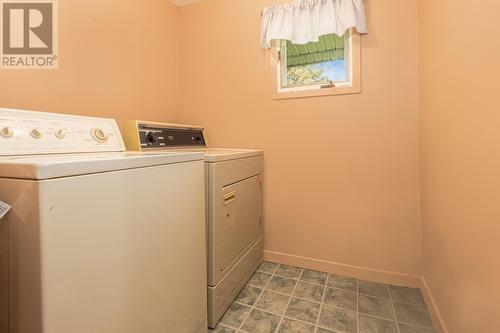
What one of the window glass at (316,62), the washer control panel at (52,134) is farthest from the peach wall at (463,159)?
the washer control panel at (52,134)

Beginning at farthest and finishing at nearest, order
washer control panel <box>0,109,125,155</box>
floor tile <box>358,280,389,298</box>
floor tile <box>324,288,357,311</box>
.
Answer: floor tile <box>358,280,389,298</box>, floor tile <box>324,288,357,311</box>, washer control panel <box>0,109,125,155</box>

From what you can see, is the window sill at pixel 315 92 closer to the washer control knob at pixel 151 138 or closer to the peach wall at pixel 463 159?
the peach wall at pixel 463 159

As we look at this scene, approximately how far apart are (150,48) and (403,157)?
2.10m

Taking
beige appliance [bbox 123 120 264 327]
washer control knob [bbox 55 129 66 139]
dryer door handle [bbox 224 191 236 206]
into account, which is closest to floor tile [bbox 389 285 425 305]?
beige appliance [bbox 123 120 264 327]

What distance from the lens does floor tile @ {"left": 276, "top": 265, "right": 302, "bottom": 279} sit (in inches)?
70.0

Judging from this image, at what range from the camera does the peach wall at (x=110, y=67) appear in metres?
1.29

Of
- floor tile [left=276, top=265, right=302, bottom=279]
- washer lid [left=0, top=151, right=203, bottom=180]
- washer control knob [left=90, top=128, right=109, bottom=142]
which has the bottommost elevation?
floor tile [left=276, top=265, right=302, bottom=279]

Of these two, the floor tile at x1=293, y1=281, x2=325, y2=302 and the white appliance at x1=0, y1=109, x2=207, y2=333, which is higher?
the white appliance at x1=0, y1=109, x2=207, y2=333

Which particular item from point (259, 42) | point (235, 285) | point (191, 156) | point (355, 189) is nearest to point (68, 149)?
point (191, 156)

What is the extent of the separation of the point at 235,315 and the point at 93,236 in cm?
105

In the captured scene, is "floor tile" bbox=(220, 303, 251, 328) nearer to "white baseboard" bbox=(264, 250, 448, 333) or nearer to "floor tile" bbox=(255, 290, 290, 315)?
"floor tile" bbox=(255, 290, 290, 315)

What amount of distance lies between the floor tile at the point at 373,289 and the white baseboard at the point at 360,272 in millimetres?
39

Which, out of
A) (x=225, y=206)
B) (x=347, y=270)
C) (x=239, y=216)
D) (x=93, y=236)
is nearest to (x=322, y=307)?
(x=347, y=270)

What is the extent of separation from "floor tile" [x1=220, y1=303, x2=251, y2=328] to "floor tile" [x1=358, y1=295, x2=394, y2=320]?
0.69 meters
